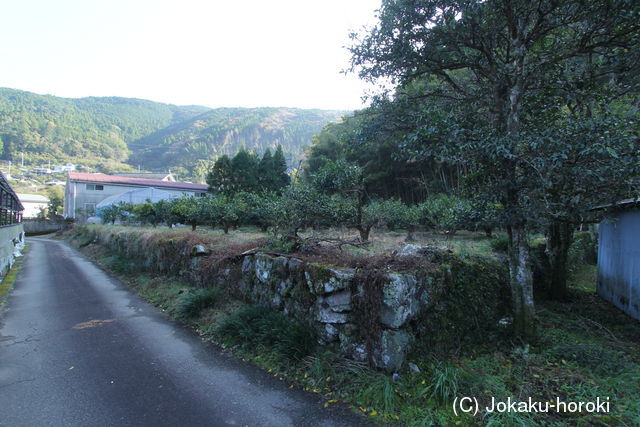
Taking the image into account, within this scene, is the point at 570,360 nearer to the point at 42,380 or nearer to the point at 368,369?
the point at 368,369

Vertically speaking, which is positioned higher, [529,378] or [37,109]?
[37,109]

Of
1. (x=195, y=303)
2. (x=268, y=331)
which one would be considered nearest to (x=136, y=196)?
(x=195, y=303)

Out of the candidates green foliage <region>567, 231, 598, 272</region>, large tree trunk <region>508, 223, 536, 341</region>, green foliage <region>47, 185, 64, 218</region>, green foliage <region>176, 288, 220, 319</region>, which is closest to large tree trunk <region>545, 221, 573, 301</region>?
large tree trunk <region>508, 223, 536, 341</region>

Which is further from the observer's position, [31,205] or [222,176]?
[31,205]

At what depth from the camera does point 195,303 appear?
619 cm

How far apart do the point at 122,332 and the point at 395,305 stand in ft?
15.9

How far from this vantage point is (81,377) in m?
3.95

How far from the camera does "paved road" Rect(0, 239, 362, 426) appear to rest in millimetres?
3180

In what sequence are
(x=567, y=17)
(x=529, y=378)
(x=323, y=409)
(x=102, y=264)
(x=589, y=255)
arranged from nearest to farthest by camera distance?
(x=323, y=409), (x=529, y=378), (x=567, y=17), (x=589, y=255), (x=102, y=264)

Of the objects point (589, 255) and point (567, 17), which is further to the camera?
point (589, 255)

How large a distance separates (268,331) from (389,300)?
6.56ft

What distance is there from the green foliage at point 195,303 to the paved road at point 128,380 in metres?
0.30

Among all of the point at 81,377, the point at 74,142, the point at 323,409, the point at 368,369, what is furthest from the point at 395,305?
the point at 74,142

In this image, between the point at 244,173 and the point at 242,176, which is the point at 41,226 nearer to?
the point at 242,176
